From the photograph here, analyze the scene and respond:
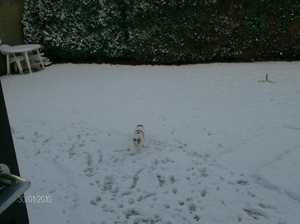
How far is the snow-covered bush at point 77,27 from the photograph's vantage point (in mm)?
7973

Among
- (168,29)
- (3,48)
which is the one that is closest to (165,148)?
(168,29)

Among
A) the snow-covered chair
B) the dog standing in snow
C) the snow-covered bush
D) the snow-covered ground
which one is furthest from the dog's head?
the snow-covered chair

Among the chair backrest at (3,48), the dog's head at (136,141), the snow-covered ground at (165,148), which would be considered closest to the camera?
the snow-covered ground at (165,148)

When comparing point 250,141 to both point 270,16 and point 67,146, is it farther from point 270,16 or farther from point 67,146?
point 270,16

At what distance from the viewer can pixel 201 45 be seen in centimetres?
759

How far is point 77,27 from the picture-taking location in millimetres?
8320

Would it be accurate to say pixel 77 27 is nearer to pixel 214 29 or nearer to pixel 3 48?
pixel 3 48

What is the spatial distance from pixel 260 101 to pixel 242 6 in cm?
299

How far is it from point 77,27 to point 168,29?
263cm

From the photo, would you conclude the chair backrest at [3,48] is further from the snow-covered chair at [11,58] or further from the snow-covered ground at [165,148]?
the snow-covered ground at [165,148]

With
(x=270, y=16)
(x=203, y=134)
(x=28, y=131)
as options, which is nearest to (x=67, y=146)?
(x=28, y=131)

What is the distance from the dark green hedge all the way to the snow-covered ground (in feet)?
3.17

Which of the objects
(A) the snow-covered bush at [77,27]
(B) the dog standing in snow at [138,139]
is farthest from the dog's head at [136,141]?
(A) the snow-covered bush at [77,27]

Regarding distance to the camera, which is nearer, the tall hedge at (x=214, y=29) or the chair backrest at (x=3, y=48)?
the tall hedge at (x=214, y=29)
